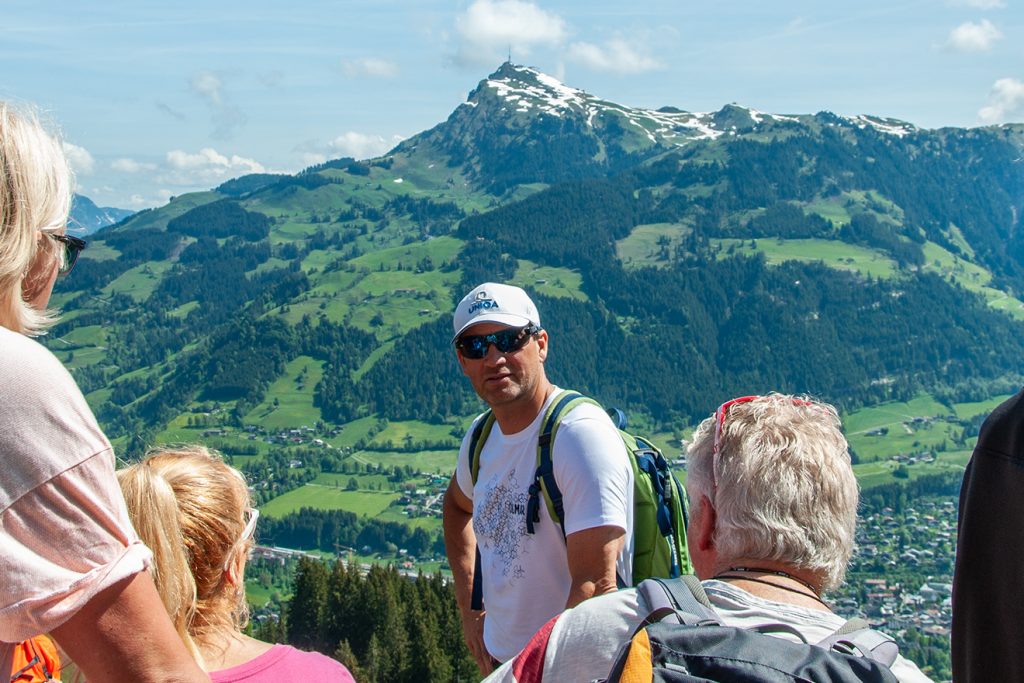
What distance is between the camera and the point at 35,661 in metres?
3.58

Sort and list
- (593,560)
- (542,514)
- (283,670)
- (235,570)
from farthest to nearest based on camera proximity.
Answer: (542,514) < (593,560) < (235,570) < (283,670)

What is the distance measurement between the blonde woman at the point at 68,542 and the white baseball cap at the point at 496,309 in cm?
355

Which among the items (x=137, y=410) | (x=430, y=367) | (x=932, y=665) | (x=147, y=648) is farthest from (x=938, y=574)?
(x=137, y=410)

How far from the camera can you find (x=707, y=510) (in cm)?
351

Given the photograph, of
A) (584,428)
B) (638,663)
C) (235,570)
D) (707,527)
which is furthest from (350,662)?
(638,663)

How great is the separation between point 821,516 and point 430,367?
179362 millimetres

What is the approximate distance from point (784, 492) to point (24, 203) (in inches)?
105

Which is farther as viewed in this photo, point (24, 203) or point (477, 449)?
point (477, 449)

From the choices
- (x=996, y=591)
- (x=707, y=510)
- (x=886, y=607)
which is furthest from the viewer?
(x=886, y=607)

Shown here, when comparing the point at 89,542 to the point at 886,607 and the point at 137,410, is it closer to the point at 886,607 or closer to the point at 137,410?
the point at 886,607

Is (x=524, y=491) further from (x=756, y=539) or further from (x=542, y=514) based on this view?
(x=756, y=539)

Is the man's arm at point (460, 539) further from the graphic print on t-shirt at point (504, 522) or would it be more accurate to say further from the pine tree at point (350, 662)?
the pine tree at point (350, 662)

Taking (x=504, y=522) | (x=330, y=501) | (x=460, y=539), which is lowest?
(x=330, y=501)

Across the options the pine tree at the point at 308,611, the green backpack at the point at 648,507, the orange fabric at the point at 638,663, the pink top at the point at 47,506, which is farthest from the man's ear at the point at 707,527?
the pine tree at the point at 308,611
